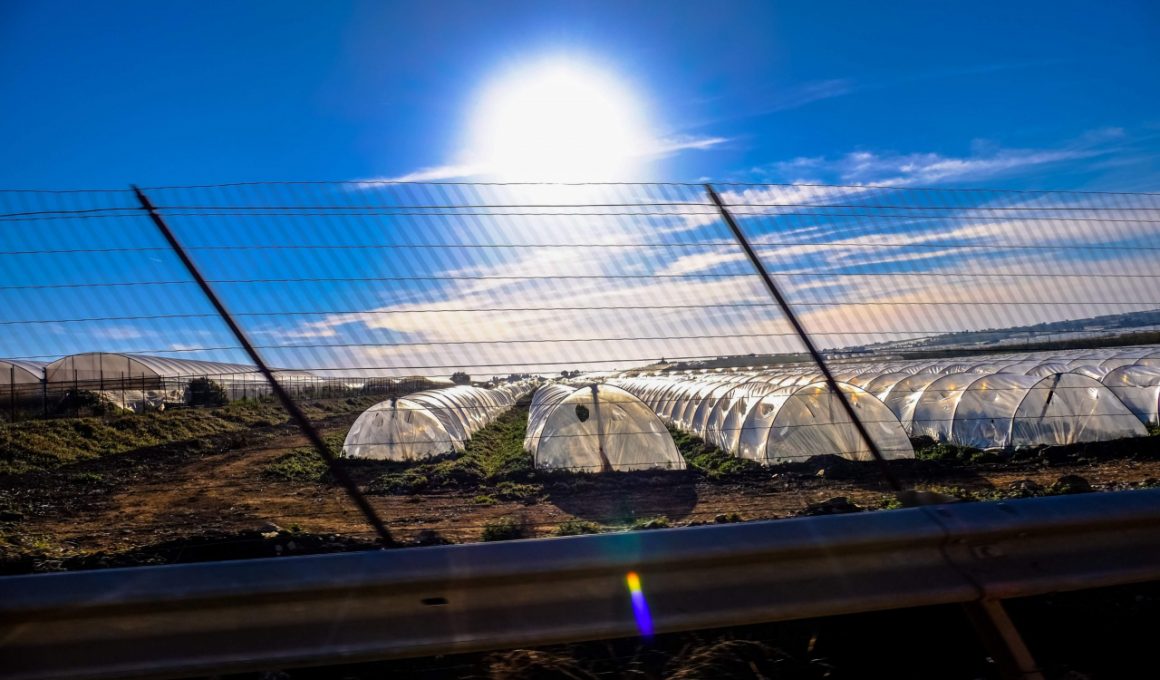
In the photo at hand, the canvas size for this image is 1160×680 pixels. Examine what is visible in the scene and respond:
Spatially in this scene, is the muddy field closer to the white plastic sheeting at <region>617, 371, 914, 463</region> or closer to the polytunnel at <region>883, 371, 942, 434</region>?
the white plastic sheeting at <region>617, 371, 914, 463</region>

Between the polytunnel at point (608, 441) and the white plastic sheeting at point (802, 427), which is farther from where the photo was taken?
the white plastic sheeting at point (802, 427)

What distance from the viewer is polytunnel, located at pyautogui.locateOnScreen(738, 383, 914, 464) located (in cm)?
1586

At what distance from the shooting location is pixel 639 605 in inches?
94.3

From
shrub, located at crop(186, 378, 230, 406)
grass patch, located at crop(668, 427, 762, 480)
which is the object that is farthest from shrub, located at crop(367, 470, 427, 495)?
grass patch, located at crop(668, 427, 762, 480)

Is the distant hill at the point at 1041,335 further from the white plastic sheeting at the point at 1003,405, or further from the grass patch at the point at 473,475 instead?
the grass patch at the point at 473,475

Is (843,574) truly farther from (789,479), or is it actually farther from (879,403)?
(879,403)

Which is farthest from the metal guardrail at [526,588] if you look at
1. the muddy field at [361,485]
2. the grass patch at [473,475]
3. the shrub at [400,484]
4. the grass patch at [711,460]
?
the grass patch at [711,460]

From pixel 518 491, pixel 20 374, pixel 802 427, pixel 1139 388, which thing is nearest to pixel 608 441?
pixel 518 491

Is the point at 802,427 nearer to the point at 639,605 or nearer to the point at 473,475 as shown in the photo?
the point at 473,475

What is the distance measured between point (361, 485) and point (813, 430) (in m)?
9.57

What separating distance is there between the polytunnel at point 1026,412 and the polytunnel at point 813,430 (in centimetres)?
74

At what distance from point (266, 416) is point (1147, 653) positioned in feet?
80.7

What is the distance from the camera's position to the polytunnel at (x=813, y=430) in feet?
52.0

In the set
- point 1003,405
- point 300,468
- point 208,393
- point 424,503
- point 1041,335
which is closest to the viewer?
point 1041,335
